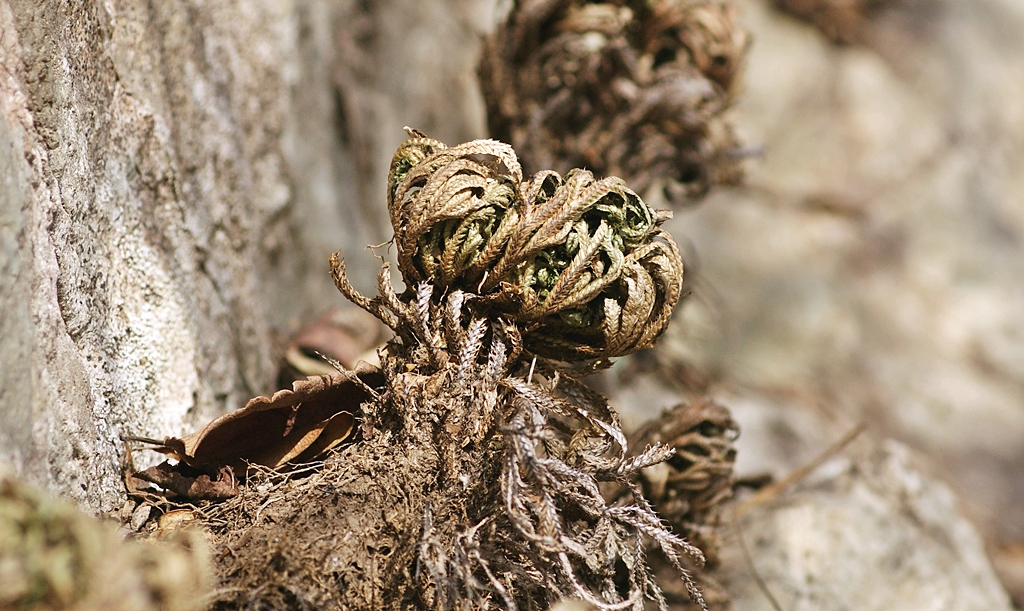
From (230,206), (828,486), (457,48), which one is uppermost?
(457,48)

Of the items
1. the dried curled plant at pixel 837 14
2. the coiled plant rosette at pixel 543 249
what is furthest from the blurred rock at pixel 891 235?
the coiled plant rosette at pixel 543 249

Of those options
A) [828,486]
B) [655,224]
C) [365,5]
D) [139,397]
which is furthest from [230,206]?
[828,486]

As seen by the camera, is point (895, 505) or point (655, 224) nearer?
point (655, 224)

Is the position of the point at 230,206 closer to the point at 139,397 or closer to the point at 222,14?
the point at 222,14

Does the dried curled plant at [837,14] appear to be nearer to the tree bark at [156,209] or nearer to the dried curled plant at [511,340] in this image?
the tree bark at [156,209]

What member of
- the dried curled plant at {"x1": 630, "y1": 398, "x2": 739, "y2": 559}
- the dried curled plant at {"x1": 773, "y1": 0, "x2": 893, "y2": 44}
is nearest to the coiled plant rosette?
the dried curled plant at {"x1": 630, "y1": 398, "x2": 739, "y2": 559}

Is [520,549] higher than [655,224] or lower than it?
lower
